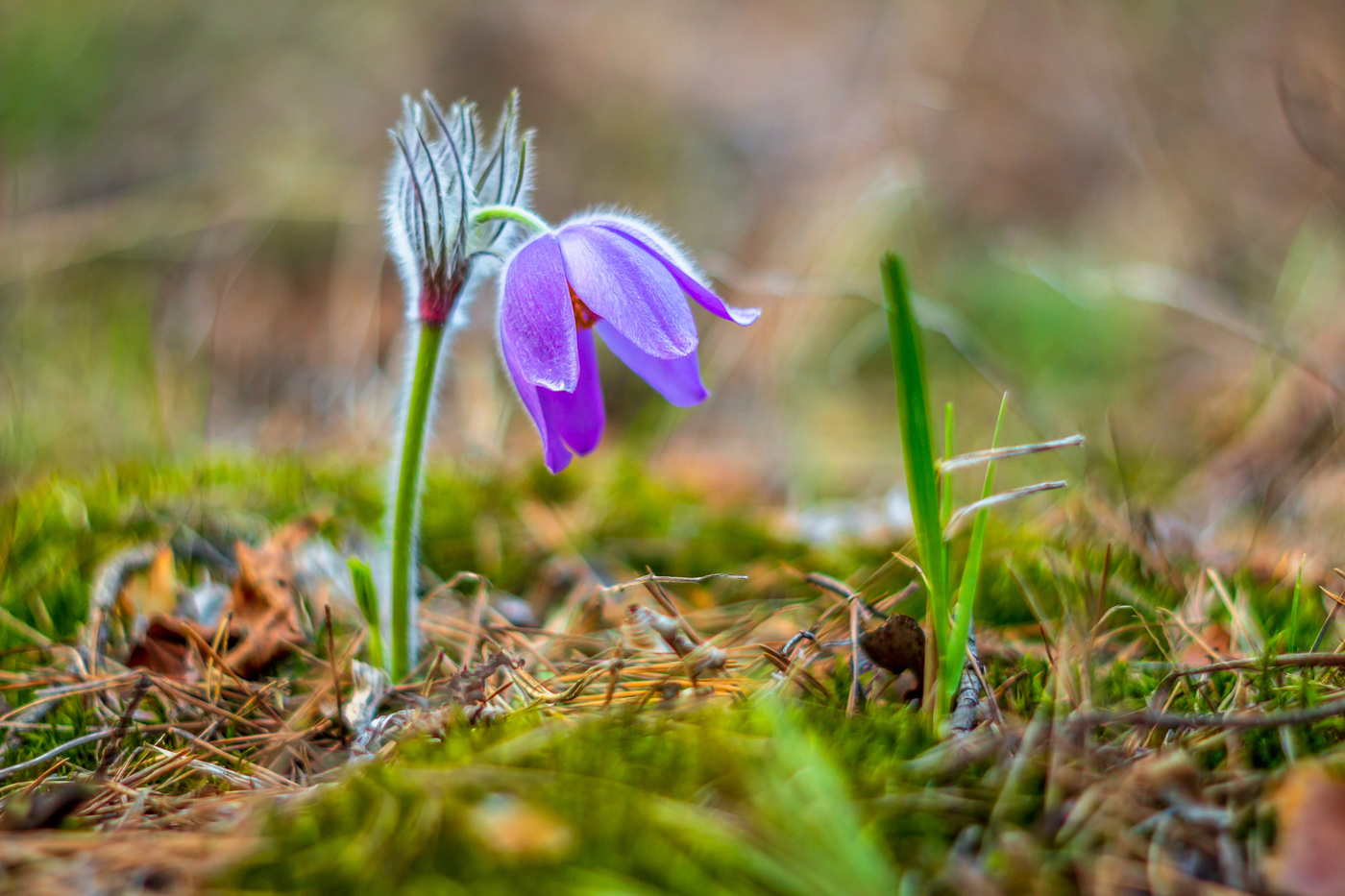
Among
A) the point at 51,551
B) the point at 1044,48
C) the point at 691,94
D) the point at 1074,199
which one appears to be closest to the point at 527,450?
the point at 51,551

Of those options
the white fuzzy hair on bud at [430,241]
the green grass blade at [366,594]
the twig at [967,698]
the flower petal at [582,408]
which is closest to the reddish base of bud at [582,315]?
the flower petal at [582,408]

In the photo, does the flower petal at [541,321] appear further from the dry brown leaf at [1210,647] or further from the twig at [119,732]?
the dry brown leaf at [1210,647]

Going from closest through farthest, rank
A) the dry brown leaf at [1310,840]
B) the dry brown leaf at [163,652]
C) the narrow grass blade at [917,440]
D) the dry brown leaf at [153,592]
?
the dry brown leaf at [1310,840], the narrow grass blade at [917,440], the dry brown leaf at [163,652], the dry brown leaf at [153,592]

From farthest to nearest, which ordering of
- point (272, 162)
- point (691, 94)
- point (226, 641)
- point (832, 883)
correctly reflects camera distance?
point (691, 94)
point (272, 162)
point (226, 641)
point (832, 883)

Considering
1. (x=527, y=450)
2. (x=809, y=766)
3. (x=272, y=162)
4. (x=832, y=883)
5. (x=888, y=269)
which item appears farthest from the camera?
(x=272, y=162)

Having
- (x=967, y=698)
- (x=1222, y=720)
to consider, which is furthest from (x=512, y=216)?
(x=1222, y=720)

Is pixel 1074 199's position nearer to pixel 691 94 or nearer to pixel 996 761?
pixel 691 94

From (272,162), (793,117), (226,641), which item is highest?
(793,117)

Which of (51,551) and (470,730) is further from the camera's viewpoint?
(51,551)
